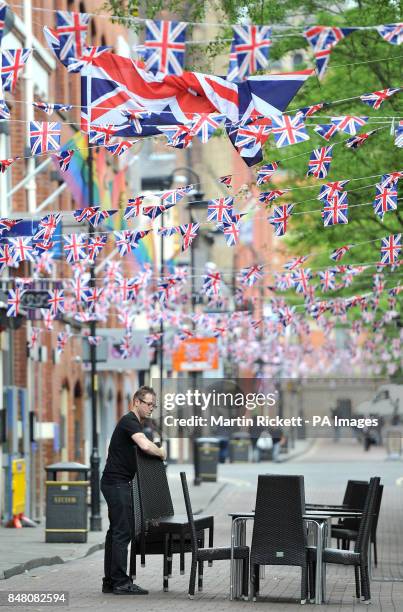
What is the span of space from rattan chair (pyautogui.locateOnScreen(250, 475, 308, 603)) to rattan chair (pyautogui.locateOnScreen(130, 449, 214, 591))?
864 mm

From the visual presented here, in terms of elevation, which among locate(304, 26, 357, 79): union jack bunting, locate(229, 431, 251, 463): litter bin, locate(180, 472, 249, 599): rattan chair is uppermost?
locate(304, 26, 357, 79): union jack bunting

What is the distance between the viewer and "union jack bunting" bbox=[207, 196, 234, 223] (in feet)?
61.8

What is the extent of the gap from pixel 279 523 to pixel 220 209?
4.88 meters

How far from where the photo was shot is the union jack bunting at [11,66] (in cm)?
1439

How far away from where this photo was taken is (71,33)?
46.0ft

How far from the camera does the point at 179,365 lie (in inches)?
1714

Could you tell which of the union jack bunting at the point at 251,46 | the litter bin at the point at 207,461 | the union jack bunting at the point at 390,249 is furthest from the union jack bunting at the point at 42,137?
the litter bin at the point at 207,461

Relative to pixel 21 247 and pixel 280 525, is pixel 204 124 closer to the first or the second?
pixel 280 525

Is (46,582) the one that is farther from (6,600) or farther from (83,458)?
(83,458)

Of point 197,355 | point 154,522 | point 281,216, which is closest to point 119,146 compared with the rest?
point 154,522

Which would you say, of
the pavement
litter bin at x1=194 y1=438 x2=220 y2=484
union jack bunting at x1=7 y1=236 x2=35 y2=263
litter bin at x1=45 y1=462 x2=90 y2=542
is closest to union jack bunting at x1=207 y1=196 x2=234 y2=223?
union jack bunting at x1=7 y1=236 x2=35 y2=263

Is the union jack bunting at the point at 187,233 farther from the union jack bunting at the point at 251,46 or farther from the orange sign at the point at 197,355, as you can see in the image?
the orange sign at the point at 197,355

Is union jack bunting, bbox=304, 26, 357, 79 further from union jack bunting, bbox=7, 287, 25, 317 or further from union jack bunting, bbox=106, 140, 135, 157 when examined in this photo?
union jack bunting, bbox=7, 287, 25, 317

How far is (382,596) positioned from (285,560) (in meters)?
1.65
